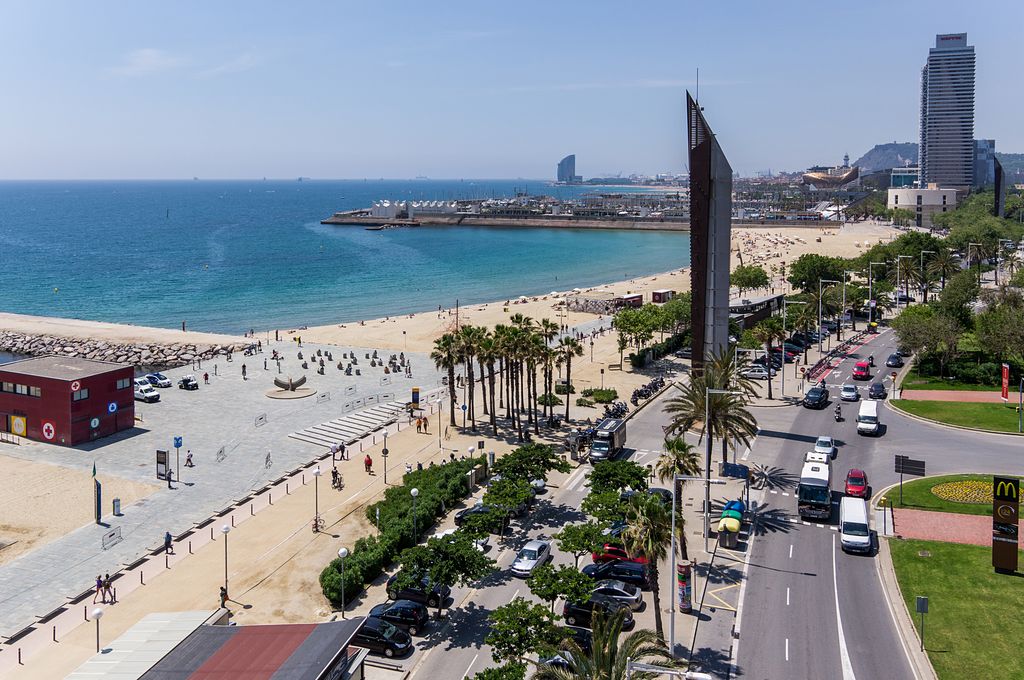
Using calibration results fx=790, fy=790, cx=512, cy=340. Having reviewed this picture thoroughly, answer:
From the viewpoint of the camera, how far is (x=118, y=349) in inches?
3378

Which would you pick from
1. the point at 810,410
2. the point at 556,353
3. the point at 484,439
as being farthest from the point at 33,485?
the point at 810,410

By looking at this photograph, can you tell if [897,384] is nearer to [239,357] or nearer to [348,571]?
[348,571]

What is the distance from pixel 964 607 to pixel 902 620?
2.71 m

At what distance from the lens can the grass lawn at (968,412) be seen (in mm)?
53519

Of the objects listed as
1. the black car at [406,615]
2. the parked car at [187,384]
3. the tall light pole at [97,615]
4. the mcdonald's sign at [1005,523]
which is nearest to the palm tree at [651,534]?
the black car at [406,615]

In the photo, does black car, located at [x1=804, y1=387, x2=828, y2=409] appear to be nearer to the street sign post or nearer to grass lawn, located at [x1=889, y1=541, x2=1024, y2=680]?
the street sign post

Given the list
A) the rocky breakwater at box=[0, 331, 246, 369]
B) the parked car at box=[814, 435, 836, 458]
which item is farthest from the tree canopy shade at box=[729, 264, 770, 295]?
the rocky breakwater at box=[0, 331, 246, 369]

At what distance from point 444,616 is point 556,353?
27389mm

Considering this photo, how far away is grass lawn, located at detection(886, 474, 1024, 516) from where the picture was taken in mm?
40094

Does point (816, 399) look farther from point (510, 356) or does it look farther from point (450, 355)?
point (450, 355)

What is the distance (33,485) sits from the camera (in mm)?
45094

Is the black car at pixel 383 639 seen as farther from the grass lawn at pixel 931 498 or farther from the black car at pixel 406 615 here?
the grass lawn at pixel 931 498

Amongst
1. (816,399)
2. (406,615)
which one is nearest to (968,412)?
(816,399)

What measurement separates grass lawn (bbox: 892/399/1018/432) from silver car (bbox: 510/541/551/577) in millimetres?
34493
